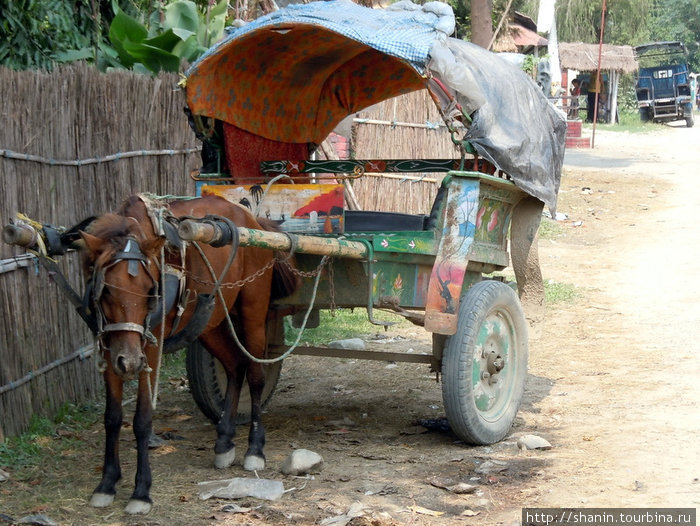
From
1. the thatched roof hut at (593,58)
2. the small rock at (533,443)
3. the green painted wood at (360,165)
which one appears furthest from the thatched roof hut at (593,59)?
the small rock at (533,443)

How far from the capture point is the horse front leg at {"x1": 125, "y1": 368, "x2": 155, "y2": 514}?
4.61 meters

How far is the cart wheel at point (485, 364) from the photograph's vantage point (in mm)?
5543

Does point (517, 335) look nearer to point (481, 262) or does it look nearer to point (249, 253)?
point (481, 262)

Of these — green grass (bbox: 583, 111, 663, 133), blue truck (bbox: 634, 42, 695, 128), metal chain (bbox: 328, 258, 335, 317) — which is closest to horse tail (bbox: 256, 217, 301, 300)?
metal chain (bbox: 328, 258, 335, 317)

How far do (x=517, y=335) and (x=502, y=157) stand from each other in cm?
127

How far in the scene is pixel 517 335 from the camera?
6195 mm

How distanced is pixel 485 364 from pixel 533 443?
0.58 metres

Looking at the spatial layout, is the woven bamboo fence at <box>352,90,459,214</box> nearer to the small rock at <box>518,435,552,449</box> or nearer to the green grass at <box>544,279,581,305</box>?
the green grass at <box>544,279,581,305</box>

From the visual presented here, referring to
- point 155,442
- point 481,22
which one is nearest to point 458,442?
point 155,442

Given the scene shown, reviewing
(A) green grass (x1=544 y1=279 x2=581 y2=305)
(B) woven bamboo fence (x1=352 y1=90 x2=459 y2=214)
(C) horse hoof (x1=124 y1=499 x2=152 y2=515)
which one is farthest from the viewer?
(B) woven bamboo fence (x1=352 y1=90 x2=459 y2=214)

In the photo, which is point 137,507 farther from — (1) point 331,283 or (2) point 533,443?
(2) point 533,443

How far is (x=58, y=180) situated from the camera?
620cm

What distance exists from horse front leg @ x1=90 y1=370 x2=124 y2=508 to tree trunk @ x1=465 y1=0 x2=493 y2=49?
10226 millimetres

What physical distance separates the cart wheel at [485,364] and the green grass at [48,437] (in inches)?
96.0
